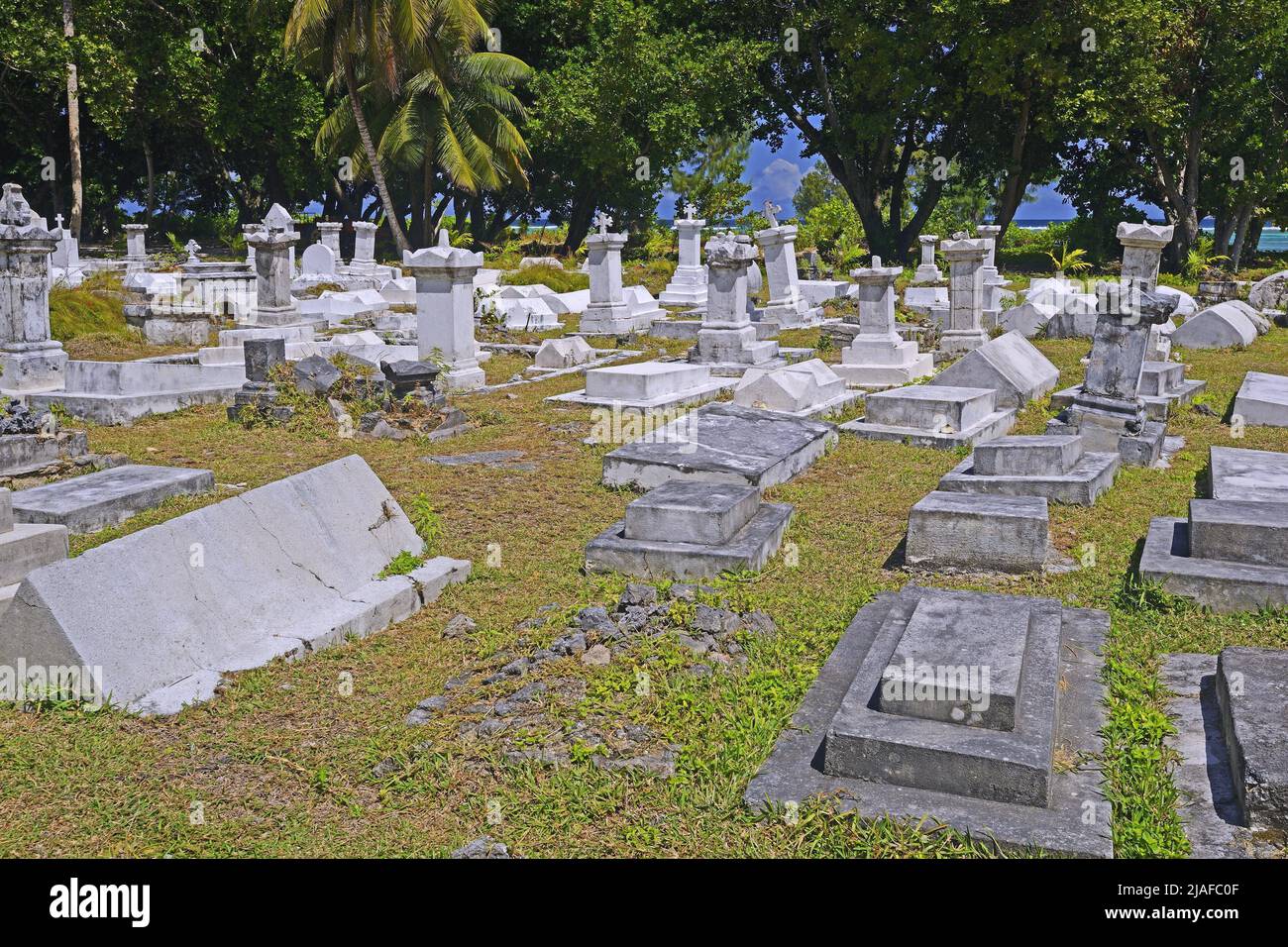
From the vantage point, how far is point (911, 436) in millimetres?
9711

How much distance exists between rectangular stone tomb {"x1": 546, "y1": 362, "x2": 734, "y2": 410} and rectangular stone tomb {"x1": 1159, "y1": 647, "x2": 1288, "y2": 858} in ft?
24.0

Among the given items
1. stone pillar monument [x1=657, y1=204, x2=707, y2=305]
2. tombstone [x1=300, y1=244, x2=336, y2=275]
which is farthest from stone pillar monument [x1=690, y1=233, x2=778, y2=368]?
tombstone [x1=300, y1=244, x2=336, y2=275]

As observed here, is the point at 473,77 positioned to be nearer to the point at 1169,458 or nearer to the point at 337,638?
the point at 1169,458

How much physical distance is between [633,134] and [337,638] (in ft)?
97.7

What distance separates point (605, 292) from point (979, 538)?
13.0 meters

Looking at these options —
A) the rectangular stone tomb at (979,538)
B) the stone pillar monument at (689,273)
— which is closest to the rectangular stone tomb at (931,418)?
the rectangular stone tomb at (979,538)

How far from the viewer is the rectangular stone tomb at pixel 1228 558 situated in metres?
5.29

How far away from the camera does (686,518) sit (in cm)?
627

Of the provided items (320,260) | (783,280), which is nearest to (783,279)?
(783,280)

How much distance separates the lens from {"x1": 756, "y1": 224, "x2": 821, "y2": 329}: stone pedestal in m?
18.9

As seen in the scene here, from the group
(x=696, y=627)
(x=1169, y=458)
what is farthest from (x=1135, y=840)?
(x=1169, y=458)

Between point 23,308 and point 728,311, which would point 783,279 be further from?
point 23,308

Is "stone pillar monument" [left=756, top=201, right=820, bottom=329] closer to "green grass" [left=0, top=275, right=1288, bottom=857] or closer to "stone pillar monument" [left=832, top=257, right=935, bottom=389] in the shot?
"stone pillar monument" [left=832, top=257, right=935, bottom=389]

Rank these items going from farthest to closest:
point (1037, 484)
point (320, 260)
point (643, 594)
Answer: point (320, 260) < point (1037, 484) < point (643, 594)
